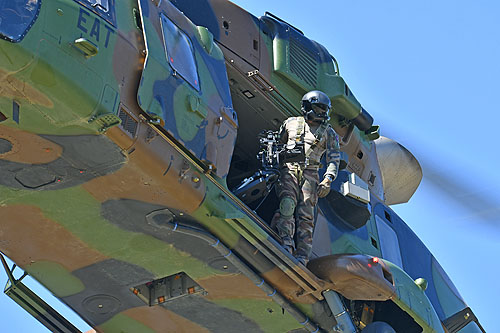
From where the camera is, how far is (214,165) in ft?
33.0

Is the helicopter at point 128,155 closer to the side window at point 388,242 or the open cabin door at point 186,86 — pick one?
the open cabin door at point 186,86

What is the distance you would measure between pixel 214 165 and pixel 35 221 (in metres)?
1.89

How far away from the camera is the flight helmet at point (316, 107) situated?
1179 centimetres

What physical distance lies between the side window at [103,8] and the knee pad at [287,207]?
10.3 feet

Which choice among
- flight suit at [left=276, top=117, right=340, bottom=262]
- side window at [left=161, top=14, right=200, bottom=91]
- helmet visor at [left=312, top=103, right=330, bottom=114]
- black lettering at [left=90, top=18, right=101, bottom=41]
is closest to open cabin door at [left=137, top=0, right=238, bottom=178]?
side window at [left=161, top=14, right=200, bottom=91]

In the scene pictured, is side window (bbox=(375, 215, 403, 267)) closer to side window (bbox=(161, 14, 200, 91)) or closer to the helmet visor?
the helmet visor

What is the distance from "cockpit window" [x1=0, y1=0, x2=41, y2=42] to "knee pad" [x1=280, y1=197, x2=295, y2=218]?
3.95 meters

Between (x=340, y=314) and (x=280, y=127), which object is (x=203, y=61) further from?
(x=340, y=314)

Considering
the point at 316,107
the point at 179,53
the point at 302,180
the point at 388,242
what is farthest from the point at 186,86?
the point at 388,242

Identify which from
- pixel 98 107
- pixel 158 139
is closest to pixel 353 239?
pixel 158 139

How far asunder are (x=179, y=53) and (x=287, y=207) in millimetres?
2253

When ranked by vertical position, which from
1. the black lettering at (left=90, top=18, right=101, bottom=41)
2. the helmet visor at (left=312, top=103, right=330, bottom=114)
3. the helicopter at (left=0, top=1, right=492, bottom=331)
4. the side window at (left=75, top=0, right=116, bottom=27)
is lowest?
the helicopter at (left=0, top=1, right=492, bottom=331)

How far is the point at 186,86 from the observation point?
982cm

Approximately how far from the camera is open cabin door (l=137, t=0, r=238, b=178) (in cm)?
942
